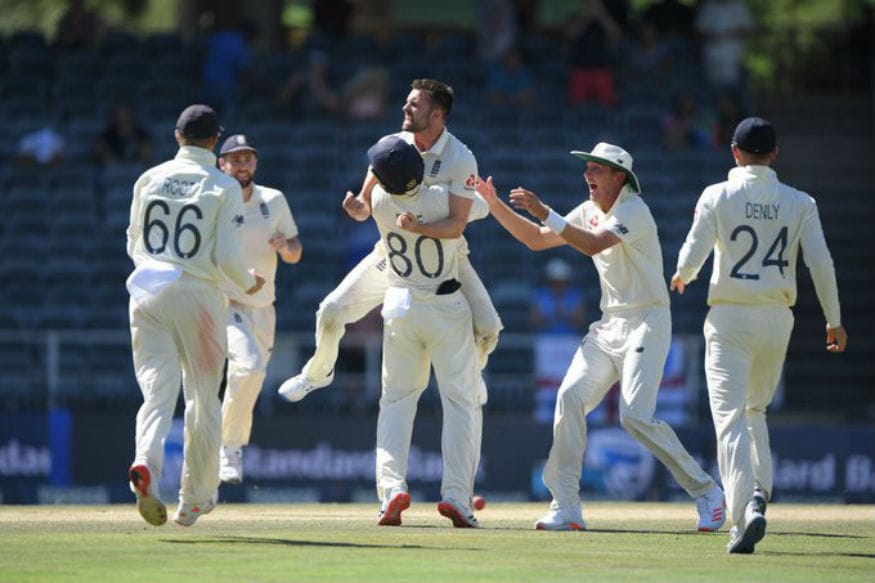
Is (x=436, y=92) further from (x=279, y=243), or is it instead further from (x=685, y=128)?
(x=685, y=128)

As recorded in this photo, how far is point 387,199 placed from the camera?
1141 cm

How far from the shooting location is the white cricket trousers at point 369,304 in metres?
11.8

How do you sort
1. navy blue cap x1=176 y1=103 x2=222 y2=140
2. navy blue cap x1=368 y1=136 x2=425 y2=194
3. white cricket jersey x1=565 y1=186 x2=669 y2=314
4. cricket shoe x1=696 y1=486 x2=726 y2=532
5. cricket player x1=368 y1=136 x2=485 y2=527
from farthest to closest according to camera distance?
cricket shoe x1=696 y1=486 x2=726 y2=532 → white cricket jersey x1=565 y1=186 x2=669 y2=314 → cricket player x1=368 y1=136 x2=485 y2=527 → navy blue cap x1=368 y1=136 x2=425 y2=194 → navy blue cap x1=176 y1=103 x2=222 y2=140

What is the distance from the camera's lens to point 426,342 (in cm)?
1162

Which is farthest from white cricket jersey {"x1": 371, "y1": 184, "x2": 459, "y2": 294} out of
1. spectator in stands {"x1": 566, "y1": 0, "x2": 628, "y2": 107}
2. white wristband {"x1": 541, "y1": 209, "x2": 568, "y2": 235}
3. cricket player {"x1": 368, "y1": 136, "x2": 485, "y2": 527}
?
spectator in stands {"x1": 566, "y1": 0, "x2": 628, "y2": 107}

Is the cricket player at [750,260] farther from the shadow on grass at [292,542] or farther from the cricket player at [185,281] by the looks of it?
the cricket player at [185,281]

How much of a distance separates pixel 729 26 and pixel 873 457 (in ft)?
26.9

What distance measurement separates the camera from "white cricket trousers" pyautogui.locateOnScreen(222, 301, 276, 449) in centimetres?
1356

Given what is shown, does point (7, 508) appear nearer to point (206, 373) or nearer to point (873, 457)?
point (206, 373)

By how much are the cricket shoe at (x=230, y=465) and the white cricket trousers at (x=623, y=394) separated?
8.79ft

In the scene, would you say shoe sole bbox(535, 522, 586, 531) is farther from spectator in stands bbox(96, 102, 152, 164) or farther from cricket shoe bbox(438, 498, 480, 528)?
spectator in stands bbox(96, 102, 152, 164)

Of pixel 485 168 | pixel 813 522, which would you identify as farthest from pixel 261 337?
pixel 485 168

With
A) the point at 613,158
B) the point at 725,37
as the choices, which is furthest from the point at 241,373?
the point at 725,37

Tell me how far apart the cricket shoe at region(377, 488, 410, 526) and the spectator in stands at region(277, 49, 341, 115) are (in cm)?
1274
